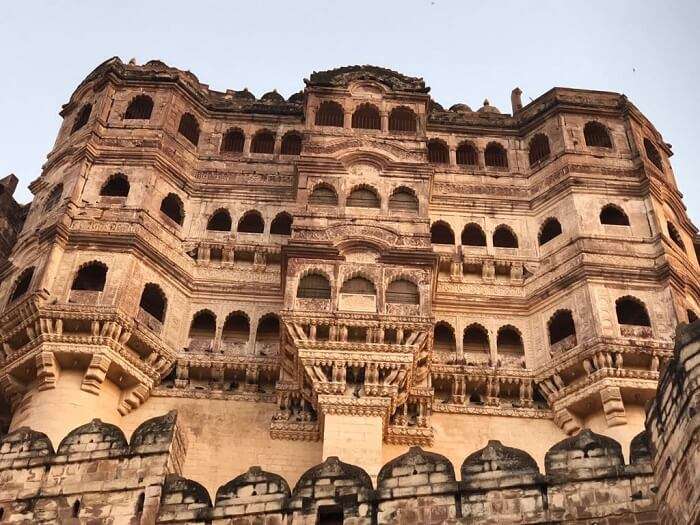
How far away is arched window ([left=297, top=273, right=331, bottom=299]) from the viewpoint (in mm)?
20312

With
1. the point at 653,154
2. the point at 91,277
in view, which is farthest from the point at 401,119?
the point at 91,277

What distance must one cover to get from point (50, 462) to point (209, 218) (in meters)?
13.0

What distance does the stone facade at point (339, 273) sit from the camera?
19.5 metres

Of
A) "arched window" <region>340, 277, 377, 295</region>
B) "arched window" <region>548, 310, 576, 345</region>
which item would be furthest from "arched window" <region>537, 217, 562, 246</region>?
"arched window" <region>340, 277, 377, 295</region>

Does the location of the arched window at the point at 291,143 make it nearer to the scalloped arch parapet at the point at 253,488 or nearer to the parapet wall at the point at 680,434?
the scalloped arch parapet at the point at 253,488

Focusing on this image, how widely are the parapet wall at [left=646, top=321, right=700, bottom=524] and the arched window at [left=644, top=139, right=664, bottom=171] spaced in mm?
16853

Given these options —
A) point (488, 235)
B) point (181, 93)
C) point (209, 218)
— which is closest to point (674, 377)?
point (488, 235)

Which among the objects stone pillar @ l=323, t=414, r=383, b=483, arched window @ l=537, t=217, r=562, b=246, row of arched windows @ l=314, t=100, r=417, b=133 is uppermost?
row of arched windows @ l=314, t=100, r=417, b=133

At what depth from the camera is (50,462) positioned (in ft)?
38.5

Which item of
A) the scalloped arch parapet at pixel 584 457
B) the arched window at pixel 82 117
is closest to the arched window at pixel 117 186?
the arched window at pixel 82 117

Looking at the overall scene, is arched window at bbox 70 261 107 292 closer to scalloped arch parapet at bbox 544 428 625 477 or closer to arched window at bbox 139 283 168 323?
arched window at bbox 139 283 168 323

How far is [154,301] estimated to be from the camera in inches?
877

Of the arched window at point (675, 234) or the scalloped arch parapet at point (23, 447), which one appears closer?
the scalloped arch parapet at point (23, 447)

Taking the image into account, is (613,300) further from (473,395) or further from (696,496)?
(696,496)
